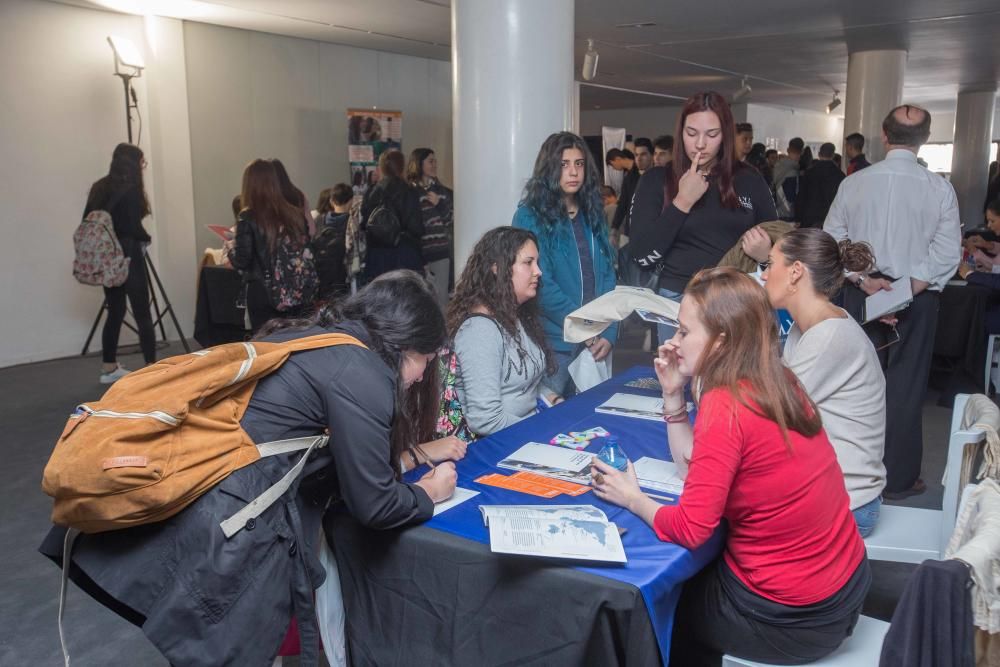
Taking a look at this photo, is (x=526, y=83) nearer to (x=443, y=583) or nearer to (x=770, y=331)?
(x=770, y=331)

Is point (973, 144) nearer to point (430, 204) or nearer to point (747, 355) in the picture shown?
point (430, 204)

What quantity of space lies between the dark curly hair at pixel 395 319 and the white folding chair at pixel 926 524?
1243 millimetres

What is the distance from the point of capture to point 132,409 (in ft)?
4.65

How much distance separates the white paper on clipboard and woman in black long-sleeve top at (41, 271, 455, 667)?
8.03 feet

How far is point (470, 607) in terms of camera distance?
1.54 m

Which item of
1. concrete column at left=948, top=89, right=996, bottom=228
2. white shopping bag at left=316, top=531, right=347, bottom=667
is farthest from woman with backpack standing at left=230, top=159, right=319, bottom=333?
concrete column at left=948, top=89, right=996, bottom=228

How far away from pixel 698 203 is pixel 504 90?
1.26 metres

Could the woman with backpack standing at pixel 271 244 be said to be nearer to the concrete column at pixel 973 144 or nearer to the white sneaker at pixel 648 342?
the white sneaker at pixel 648 342

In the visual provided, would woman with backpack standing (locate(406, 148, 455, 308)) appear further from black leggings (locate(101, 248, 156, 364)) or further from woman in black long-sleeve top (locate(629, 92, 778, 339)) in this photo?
woman in black long-sleeve top (locate(629, 92, 778, 339))

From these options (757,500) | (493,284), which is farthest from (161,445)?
(493,284)

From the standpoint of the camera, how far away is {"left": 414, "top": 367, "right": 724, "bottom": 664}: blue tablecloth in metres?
1.47

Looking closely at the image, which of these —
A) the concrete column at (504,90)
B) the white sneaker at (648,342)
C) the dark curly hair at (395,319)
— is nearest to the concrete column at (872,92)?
the white sneaker at (648,342)

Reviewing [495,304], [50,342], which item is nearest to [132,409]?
[495,304]

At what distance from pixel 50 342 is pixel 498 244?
209 inches
